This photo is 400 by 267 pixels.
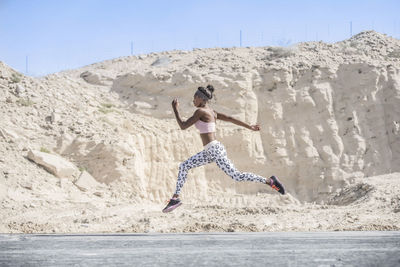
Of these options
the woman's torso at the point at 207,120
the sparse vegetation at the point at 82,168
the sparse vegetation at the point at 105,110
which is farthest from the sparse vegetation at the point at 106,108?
the woman's torso at the point at 207,120

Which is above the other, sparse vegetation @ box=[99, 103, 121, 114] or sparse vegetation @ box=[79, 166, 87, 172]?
sparse vegetation @ box=[99, 103, 121, 114]

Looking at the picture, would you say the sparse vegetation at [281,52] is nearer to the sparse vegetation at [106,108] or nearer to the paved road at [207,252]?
the sparse vegetation at [106,108]

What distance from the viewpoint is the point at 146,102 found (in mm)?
22938

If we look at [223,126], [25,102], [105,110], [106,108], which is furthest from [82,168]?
[223,126]

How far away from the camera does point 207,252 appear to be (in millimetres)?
5207

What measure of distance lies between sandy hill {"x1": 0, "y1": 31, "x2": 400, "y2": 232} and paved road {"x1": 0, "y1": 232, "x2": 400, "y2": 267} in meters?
8.25

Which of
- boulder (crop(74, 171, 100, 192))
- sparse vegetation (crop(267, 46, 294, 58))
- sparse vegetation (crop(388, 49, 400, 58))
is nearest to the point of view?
boulder (crop(74, 171, 100, 192))

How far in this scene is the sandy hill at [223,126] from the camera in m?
16.7

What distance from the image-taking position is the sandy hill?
1673cm

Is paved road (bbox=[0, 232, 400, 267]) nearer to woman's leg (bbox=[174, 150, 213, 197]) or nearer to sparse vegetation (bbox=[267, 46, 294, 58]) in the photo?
woman's leg (bbox=[174, 150, 213, 197])

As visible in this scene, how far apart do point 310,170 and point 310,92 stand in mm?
3377

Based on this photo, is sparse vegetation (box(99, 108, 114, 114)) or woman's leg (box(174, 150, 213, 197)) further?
sparse vegetation (box(99, 108, 114, 114))

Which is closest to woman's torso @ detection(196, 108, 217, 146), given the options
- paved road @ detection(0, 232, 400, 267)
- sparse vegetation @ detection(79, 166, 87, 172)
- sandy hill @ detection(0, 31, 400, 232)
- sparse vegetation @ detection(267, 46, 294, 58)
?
paved road @ detection(0, 232, 400, 267)

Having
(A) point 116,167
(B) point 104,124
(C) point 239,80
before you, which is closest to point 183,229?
Answer: (A) point 116,167
